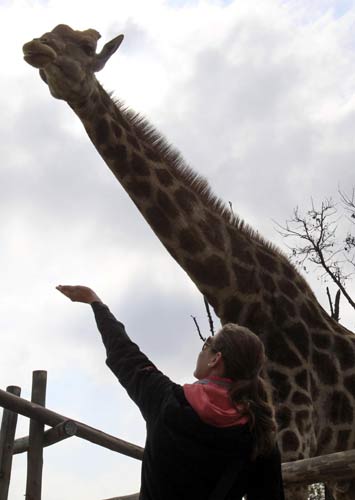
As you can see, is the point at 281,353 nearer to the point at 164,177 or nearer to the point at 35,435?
the point at 164,177

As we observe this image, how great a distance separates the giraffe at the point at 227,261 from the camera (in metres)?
5.86

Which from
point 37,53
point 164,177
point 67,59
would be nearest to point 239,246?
point 164,177

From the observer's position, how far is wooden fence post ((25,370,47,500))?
6.22 metres

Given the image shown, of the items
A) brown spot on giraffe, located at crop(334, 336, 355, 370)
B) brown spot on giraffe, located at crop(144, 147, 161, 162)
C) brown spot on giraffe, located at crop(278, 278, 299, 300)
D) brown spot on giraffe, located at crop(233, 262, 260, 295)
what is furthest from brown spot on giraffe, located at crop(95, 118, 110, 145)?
brown spot on giraffe, located at crop(334, 336, 355, 370)

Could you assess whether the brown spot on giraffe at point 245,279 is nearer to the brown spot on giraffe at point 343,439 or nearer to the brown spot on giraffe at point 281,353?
the brown spot on giraffe at point 281,353

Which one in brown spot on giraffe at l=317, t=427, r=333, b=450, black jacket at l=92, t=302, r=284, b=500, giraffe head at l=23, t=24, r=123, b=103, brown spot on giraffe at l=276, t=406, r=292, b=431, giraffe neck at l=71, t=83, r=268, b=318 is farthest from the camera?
giraffe neck at l=71, t=83, r=268, b=318

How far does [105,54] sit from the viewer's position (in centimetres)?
693

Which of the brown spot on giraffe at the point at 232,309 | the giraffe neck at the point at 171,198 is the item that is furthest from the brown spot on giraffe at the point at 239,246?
the brown spot on giraffe at the point at 232,309

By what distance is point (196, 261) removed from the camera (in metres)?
6.38

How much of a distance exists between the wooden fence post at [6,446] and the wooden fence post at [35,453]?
0.21 meters

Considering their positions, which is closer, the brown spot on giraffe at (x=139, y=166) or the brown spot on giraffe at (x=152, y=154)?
the brown spot on giraffe at (x=139, y=166)

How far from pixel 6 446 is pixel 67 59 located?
323 cm

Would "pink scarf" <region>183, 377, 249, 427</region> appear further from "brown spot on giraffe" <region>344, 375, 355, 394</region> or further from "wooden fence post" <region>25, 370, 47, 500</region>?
"wooden fence post" <region>25, 370, 47, 500</region>

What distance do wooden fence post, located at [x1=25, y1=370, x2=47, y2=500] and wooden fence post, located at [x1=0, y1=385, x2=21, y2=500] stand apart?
0.69 feet
